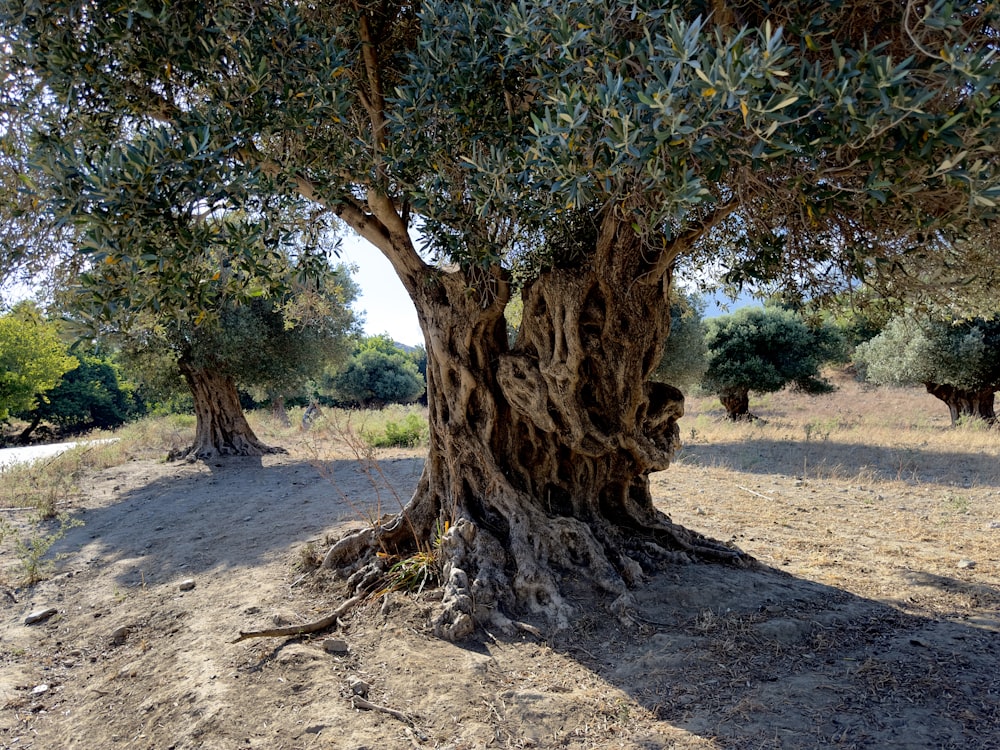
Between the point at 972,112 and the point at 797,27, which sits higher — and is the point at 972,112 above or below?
below

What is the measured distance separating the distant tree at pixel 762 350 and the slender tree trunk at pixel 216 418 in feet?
54.5

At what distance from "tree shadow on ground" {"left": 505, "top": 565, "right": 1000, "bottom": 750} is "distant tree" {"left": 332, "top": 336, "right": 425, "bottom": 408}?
134ft

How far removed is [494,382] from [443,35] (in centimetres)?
268

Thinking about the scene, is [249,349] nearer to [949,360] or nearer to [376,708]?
[376,708]

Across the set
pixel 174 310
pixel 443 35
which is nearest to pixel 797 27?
pixel 443 35

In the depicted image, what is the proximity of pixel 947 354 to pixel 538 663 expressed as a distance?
20554mm

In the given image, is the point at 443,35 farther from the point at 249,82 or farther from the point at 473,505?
the point at 473,505

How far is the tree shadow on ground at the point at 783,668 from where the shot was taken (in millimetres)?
3184

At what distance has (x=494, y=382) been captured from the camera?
18.1ft

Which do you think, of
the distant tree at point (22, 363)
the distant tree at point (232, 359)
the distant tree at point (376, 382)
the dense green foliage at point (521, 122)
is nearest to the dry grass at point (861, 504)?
the dense green foliage at point (521, 122)

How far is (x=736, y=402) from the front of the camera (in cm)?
2634

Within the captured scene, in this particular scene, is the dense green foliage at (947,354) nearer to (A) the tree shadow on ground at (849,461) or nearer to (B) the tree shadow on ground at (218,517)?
(A) the tree shadow on ground at (849,461)

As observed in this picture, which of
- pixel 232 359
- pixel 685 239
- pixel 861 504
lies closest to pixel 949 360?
pixel 861 504

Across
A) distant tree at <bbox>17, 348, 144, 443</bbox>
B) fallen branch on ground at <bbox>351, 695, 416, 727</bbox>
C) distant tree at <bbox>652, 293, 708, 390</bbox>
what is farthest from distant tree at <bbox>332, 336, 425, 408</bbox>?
fallen branch on ground at <bbox>351, 695, 416, 727</bbox>
